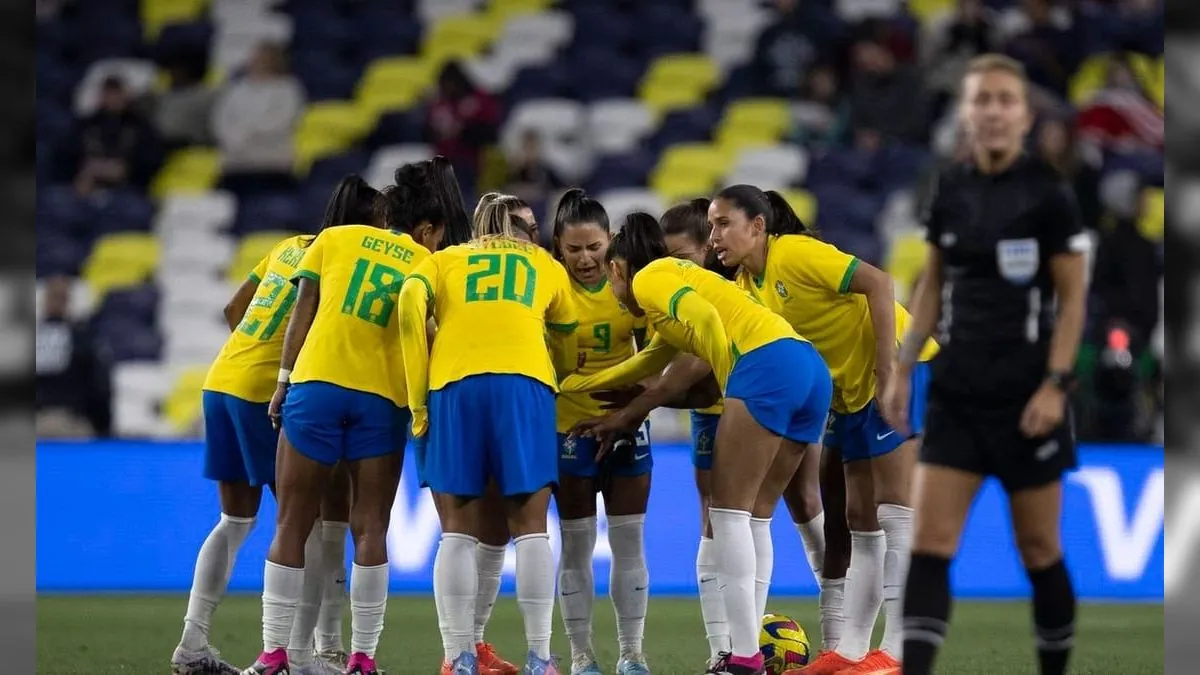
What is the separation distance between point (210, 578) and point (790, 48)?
11.1 metres

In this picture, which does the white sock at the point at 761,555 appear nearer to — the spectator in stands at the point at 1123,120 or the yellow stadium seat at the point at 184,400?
the yellow stadium seat at the point at 184,400

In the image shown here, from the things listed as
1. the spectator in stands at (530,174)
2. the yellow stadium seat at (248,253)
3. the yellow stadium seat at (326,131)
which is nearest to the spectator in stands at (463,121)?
the spectator in stands at (530,174)

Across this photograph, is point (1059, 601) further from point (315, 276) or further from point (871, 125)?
point (871, 125)

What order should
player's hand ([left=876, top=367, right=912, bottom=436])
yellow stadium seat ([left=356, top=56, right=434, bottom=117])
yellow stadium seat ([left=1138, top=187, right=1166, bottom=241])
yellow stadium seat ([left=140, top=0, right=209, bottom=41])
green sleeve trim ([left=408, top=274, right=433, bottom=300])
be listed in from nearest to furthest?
player's hand ([left=876, top=367, right=912, bottom=436]) < green sleeve trim ([left=408, top=274, right=433, bottom=300]) < yellow stadium seat ([left=1138, top=187, right=1166, bottom=241]) < yellow stadium seat ([left=356, top=56, right=434, bottom=117]) < yellow stadium seat ([left=140, top=0, right=209, bottom=41])

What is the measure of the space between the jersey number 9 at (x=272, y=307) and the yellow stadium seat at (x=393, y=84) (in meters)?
9.99

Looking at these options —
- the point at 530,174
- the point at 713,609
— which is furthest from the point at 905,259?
the point at 713,609

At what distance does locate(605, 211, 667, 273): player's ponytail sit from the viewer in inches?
275

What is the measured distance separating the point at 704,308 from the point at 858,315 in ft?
3.51

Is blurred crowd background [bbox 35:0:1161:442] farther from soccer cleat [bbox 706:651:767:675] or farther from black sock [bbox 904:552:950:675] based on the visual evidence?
black sock [bbox 904:552:950:675]

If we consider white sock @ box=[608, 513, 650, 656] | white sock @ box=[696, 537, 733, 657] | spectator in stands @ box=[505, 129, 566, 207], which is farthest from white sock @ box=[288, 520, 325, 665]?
spectator in stands @ box=[505, 129, 566, 207]

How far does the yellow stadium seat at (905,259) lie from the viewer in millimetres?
14477

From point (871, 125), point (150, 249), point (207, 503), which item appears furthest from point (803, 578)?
point (150, 249)

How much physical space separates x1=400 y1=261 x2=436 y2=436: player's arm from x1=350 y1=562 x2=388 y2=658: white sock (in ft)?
2.18

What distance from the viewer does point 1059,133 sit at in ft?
45.8
